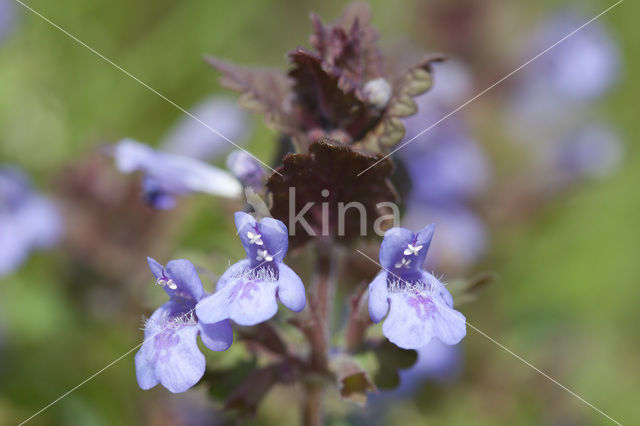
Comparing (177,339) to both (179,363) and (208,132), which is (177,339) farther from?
(208,132)

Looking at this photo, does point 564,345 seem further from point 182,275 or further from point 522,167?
point 182,275

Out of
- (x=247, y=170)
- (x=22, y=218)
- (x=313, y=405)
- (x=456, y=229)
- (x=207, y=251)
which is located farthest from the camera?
(x=456, y=229)

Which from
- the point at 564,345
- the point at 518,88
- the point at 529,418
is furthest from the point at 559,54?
the point at 529,418

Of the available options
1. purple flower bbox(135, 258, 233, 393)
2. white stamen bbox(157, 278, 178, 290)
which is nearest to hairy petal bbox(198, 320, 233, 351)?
purple flower bbox(135, 258, 233, 393)

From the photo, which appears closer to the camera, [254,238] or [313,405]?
[254,238]

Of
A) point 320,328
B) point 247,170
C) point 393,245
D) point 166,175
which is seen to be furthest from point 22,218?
→ point 393,245

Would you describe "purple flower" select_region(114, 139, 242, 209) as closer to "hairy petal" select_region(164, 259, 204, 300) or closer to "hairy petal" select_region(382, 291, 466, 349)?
"hairy petal" select_region(164, 259, 204, 300)
